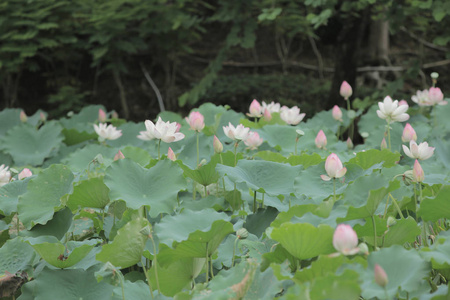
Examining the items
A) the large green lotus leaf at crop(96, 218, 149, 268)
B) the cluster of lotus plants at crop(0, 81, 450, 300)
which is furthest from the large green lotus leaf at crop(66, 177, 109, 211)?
the large green lotus leaf at crop(96, 218, 149, 268)

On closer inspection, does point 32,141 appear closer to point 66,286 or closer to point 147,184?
point 147,184

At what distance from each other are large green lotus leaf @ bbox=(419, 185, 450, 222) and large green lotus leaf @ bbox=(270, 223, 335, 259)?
271mm

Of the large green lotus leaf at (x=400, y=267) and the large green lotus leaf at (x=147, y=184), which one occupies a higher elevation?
the large green lotus leaf at (x=400, y=267)

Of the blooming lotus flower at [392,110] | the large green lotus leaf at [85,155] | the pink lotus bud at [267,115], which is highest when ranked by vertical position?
the blooming lotus flower at [392,110]

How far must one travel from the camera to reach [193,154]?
1.79 metres

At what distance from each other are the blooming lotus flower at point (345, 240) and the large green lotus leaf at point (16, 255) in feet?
2.12

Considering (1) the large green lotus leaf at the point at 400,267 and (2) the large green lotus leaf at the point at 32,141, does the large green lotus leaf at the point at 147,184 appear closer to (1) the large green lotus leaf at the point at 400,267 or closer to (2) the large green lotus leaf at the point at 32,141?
(1) the large green lotus leaf at the point at 400,267

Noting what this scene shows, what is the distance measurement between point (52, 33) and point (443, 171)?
12.3 feet

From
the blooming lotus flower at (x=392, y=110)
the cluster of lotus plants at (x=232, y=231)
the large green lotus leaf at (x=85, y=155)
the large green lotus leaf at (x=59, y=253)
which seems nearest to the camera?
the cluster of lotus plants at (x=232, y=231)

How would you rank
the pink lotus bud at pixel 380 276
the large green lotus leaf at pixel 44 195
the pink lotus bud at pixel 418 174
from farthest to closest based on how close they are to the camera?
the large green lotus leaf at pixel 44 195
the pink lotus bud at pixel 418 174
the pink lotus bud at pixel 380 276

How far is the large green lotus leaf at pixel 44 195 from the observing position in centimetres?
121

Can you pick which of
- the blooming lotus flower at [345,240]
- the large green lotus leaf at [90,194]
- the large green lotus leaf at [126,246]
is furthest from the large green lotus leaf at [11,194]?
the blooming lotus flower at [345,240]

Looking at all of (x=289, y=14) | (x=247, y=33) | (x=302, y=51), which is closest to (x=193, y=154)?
(x=247, y=33)

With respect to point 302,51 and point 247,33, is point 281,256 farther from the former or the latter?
point 302,51
